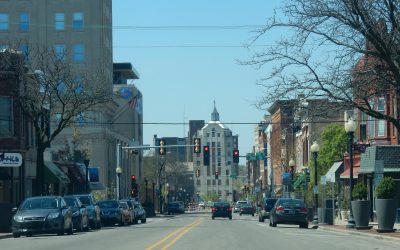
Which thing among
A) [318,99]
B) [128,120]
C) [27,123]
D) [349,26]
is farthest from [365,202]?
[128,120]

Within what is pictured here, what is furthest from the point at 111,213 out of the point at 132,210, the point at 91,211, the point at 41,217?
the point at 41,217

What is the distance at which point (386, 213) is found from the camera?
108 feet

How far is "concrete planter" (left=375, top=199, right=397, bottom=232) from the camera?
32688 millimetres

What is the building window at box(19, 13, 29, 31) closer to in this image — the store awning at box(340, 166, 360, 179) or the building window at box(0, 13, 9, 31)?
the building window at box(0, 13, 9, 31)

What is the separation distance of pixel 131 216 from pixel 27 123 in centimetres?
937

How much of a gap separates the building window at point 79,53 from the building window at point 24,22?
5816 millimetres

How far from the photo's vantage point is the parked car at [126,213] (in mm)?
52750

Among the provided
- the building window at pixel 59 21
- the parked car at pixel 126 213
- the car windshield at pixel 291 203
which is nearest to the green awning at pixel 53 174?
the parked car at pixel 126 213

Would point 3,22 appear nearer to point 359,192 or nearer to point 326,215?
point 326,215

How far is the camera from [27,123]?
56562 millimetres

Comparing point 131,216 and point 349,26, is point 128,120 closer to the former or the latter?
point 131,216

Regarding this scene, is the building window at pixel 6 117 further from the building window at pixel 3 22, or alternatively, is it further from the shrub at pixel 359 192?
the building window at pixel 3 22

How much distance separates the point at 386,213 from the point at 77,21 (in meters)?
68.4

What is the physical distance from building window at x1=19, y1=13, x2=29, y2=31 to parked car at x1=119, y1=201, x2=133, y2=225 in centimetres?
4393
